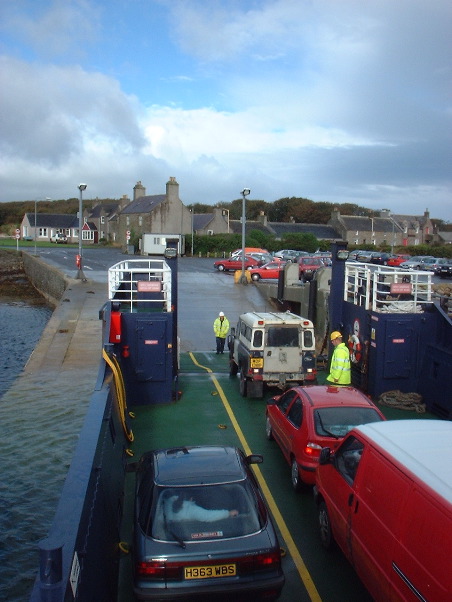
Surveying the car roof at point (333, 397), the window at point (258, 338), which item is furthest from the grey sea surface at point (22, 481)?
the window at point (258, 338)

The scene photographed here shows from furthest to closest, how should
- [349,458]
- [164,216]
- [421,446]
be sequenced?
Result: [164,216] < [349,458] < [421,446]

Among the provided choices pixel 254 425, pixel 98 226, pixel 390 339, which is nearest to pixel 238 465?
pixel 254 425

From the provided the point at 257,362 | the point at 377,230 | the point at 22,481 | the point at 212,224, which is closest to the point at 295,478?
the point at 257,362

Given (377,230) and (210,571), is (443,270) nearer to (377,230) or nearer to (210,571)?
(377,230)

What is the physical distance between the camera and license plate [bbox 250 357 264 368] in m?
13.4

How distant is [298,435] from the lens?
848 cm

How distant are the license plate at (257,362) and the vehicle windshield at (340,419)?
4.98m

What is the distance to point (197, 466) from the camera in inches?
242

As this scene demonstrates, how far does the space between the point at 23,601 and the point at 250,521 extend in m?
4.70

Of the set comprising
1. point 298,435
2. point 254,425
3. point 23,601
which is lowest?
point 23,601

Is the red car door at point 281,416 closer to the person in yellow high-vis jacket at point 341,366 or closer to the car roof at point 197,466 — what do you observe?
the person in yellow high-vis jacket at point 341,366

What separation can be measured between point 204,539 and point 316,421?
3.37 m

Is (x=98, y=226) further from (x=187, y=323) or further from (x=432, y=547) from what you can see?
(x=432, y=547)

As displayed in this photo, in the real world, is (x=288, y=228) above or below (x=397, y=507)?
above
